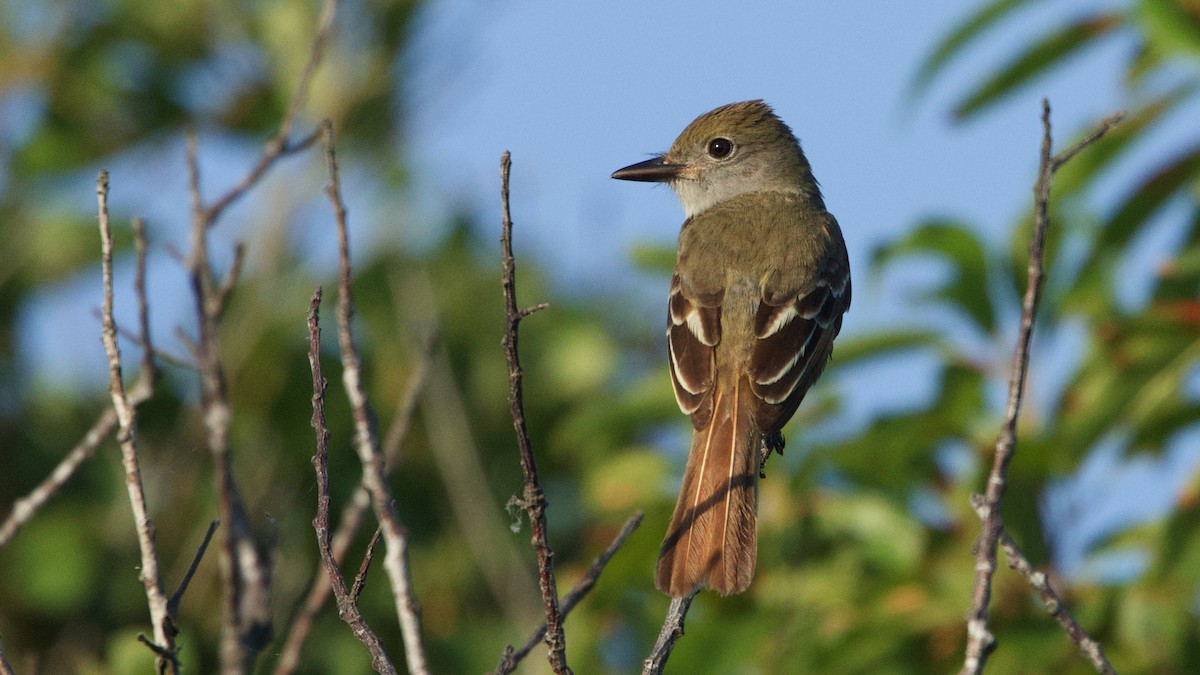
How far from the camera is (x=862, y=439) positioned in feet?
16.1

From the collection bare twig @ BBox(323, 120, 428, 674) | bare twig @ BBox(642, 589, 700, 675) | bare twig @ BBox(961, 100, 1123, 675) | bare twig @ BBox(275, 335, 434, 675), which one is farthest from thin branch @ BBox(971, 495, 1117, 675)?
bare twig @ BBox(275, 335, 434, 675)

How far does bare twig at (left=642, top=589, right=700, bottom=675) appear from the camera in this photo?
283cm

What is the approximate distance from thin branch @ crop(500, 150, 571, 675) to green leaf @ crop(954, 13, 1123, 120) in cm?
359

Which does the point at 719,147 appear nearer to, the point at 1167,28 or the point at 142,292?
the point at 1167,28

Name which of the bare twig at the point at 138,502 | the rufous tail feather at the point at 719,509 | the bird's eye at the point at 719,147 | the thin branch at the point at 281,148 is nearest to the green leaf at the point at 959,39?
the bird's eye at the point at 719,147

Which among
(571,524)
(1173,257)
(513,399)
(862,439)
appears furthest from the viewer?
(571,524)

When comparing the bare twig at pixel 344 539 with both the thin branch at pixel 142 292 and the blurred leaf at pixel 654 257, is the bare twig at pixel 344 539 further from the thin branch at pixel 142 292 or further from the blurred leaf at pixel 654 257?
the blurred leaf at pixel 654 257

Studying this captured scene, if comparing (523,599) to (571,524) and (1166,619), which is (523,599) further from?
(1166,619)

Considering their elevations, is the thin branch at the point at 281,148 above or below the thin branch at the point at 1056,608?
above

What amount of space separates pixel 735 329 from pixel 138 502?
8.35 ft

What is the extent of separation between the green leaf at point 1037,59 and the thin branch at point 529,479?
3.59m

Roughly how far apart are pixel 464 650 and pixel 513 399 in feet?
A: 12.9

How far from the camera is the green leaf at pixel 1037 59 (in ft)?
18.6

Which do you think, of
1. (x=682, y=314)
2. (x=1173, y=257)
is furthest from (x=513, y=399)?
(x=1173, y=257)
